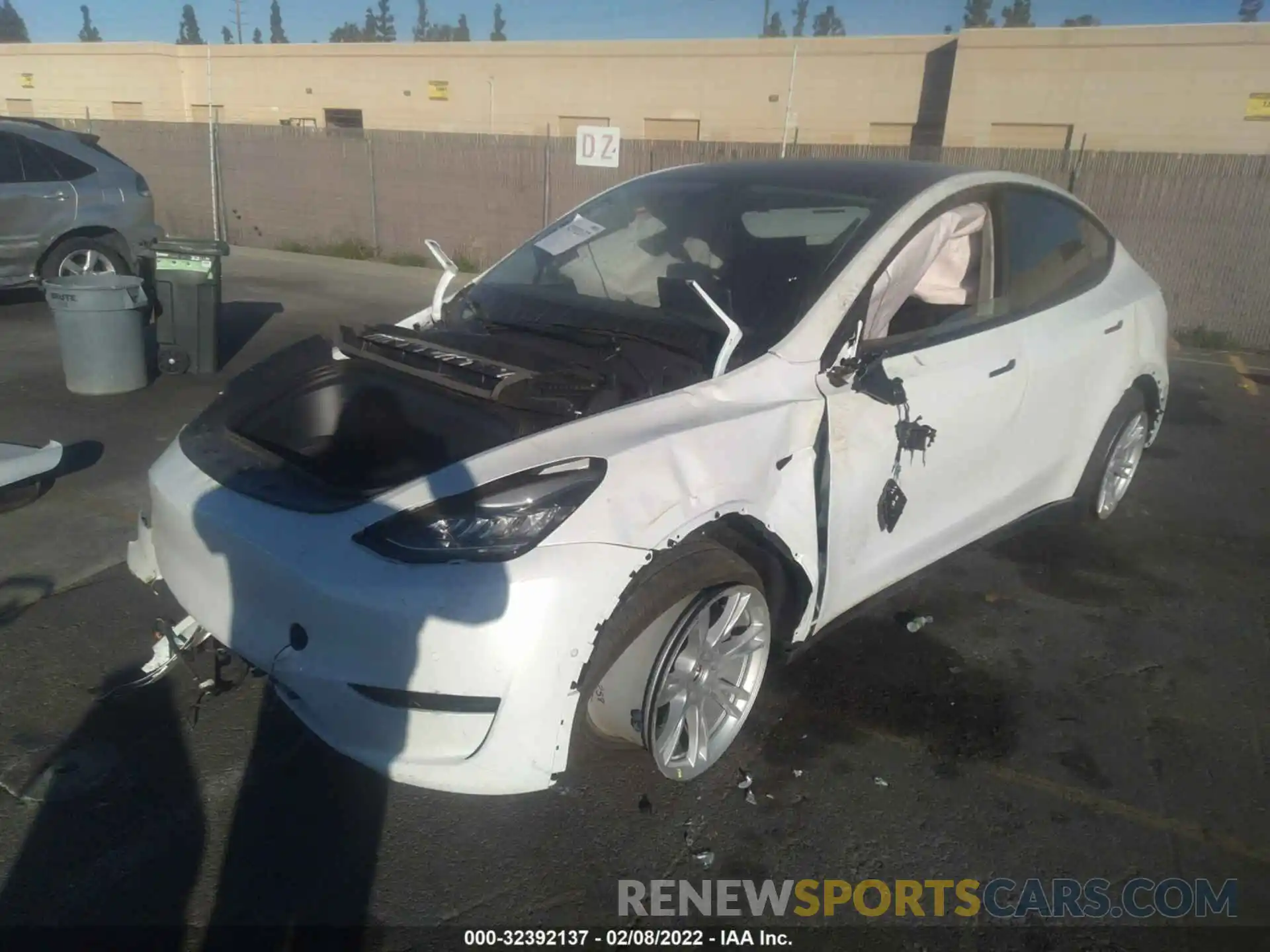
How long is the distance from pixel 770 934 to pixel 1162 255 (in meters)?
11.2

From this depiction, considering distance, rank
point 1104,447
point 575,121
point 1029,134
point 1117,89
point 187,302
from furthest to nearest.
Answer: point 575,121
point 1029,134
point 1117,89
point 187,302
point 1104,447

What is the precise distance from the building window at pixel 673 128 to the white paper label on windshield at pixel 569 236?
2540 centimetres

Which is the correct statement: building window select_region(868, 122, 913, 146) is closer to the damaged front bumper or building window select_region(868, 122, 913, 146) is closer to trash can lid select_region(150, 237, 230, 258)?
trash can lid select_region(150, 237, 230, 258)

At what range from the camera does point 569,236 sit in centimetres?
388

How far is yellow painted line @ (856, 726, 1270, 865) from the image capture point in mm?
2633

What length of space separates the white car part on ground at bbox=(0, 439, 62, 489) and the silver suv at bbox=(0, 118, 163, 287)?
14.7 ft

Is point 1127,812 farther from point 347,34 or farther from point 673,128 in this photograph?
point 347,34

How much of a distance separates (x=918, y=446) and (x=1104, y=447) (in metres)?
1.77

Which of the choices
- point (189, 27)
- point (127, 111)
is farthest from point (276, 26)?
point (127, 111)

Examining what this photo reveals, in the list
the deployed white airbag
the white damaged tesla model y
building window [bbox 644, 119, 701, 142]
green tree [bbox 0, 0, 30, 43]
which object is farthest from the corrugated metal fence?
green tree [bbox 0, 0, 30, 43]

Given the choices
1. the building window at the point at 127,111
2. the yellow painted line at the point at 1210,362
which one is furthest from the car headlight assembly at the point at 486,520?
the building window at the point at 127,111

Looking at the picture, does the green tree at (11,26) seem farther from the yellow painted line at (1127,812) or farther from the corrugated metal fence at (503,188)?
the yellow painted line at (1127,812)

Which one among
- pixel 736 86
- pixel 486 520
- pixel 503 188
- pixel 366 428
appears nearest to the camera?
pixel 486 520

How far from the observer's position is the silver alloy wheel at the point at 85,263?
8711 millimetres
